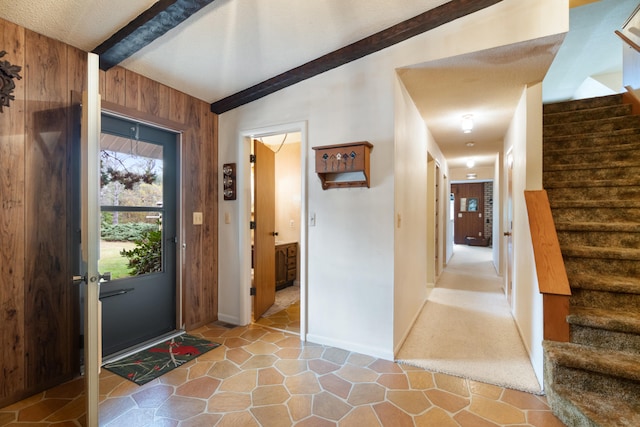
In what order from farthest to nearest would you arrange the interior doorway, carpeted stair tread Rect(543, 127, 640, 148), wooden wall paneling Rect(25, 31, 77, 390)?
the interior doorway
carpeted stair tread Rect(543, 127, 640, 148)
wooden wall paneling Rect(25, 31, 77, 390)

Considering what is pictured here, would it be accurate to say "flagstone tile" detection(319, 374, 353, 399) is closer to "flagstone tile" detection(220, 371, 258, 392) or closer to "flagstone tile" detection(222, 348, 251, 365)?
"flagstone tile" detection(220, 371, 258, 392)

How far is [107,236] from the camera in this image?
2.52 m

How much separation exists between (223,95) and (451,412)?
340cm

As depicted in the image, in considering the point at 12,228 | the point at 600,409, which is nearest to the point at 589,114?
the point at 600,409

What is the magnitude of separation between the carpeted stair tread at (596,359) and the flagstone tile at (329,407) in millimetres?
1335

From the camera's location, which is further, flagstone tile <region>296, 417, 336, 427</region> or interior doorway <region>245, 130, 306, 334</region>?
interior doorway <region>245, 130, 306, 334</region>

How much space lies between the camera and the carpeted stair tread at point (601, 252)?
2.12 m

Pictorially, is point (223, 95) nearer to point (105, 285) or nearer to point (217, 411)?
point (105, 285)

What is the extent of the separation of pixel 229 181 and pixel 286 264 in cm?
191

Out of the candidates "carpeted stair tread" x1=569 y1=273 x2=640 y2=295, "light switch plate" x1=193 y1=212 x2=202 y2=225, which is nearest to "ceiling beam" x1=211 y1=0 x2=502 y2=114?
"light switch plate" x1=193 y1=212 x2=202 y2=225

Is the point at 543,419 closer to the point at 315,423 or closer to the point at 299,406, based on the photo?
the point at 315,423

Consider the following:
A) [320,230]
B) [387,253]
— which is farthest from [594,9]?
[320,230]

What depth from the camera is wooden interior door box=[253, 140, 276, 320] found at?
3.36m

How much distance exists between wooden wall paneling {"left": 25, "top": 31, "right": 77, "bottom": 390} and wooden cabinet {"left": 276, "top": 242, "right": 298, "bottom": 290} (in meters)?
2.66
